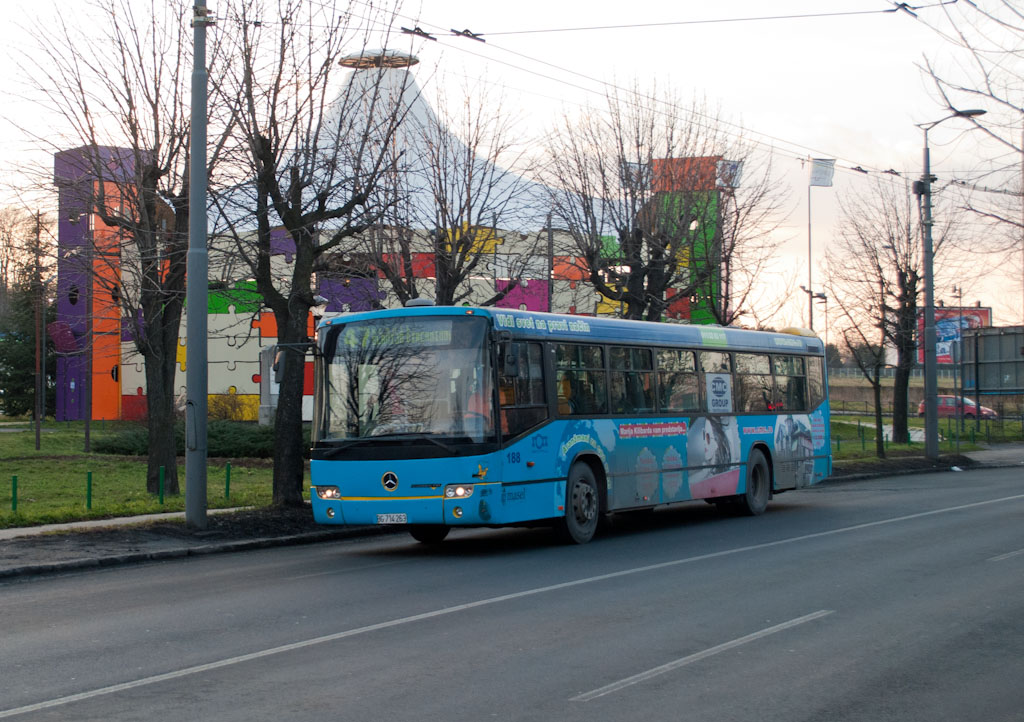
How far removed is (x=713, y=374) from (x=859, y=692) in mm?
12601

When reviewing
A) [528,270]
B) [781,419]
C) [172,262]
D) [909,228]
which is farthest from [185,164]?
[909,228]

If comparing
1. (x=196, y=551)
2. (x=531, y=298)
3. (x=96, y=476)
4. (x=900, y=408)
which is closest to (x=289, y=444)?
(x=196, y=551)

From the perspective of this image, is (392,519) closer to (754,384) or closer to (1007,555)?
(1007,555)

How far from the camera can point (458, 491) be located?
1395 cm

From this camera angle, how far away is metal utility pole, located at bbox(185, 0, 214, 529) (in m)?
15.8

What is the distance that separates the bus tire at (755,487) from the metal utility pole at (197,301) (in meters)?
9.13

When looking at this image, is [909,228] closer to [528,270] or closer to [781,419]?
[528,270]

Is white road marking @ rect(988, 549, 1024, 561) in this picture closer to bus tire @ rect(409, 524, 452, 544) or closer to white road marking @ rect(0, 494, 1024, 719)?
white road marking @ rect(0, 494, 1024, 719)

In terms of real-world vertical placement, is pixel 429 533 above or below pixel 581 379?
below

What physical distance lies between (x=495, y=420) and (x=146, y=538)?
4.91m

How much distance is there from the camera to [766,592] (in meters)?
10.8

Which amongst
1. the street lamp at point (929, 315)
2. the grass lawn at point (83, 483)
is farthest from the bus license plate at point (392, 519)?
the street lamp at point (929, 315)

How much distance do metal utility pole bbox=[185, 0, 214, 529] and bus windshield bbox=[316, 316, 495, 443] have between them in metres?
2.11

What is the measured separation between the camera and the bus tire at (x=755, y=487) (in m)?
20.1
